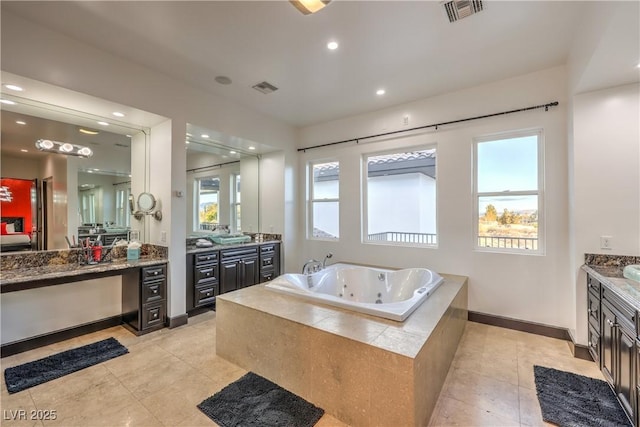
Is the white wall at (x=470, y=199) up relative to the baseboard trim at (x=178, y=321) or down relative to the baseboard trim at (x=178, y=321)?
up

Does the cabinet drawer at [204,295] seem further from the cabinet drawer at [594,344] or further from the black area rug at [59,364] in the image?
the cabinet drawer at [594,344]

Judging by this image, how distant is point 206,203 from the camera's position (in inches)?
179

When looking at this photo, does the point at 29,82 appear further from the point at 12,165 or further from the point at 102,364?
the point at 102,364

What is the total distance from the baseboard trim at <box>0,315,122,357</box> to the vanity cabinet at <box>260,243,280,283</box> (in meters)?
1.96

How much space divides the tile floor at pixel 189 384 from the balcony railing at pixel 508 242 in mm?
991

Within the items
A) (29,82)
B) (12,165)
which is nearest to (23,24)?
(29,82)

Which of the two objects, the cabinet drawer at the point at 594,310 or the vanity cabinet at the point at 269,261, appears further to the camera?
the vanity cabinet at the point at 269,261

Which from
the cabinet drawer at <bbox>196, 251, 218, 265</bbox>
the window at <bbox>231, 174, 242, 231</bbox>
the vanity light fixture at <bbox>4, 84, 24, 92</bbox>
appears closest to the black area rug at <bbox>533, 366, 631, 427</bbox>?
the cabinet drawer at <bbox>196, 251, 218, 265</bbox>

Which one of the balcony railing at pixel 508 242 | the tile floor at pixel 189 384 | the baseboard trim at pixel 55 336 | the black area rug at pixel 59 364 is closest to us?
the tile floor at pixel 189 384

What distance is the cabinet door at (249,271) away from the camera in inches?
166

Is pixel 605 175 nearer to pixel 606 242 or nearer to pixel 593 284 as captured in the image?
pixel 606 242

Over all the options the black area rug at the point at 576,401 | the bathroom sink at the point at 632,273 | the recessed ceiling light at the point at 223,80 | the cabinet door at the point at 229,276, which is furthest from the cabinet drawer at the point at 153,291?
the bathroom sink at the point at 632,273

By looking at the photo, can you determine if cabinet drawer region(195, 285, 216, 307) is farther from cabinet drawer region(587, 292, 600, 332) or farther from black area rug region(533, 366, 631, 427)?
cabinet drawer region(587, 292, 600, 332)

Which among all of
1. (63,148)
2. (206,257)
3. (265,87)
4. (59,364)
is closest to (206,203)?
(206,257)
